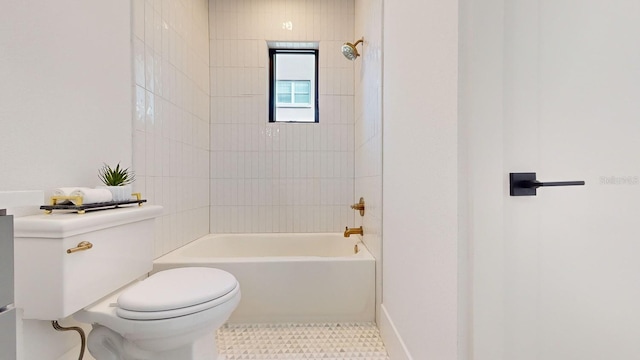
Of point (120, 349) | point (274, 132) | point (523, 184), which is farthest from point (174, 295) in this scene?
point (274, 132)

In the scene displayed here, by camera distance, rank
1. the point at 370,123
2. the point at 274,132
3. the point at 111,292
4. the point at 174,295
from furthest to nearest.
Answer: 1. the point at 274,132
2. the point at 370,123
3. the point at 111,292
4. the point at 174,295

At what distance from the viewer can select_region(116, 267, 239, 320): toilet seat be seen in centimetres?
92

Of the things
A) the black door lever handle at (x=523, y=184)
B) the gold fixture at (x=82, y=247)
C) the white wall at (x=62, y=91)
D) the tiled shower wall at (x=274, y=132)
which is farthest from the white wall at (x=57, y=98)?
the black door lever handle at (x=523, y=184)

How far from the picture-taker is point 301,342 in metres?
1.58

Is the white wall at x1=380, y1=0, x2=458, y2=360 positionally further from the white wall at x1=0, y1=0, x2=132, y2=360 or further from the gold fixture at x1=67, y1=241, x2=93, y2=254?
the white wall at x1=0, y1=0, x2=132, y2=360

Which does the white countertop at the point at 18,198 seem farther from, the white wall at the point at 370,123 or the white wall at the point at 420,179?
the white wall at the point at 370,123

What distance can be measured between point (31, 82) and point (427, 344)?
165cm

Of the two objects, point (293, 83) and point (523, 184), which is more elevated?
point (293, 83)

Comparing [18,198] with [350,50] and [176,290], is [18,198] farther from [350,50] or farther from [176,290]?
[350,50]

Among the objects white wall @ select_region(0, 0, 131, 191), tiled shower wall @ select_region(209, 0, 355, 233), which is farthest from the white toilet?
tiled shower wall @ select_region(209, 0, 355, 233)

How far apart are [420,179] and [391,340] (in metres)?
0.86

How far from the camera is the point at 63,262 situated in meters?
0.88

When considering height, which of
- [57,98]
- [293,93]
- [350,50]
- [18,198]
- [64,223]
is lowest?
[64,223]

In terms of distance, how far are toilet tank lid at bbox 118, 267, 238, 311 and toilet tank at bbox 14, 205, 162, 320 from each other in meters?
0.12
